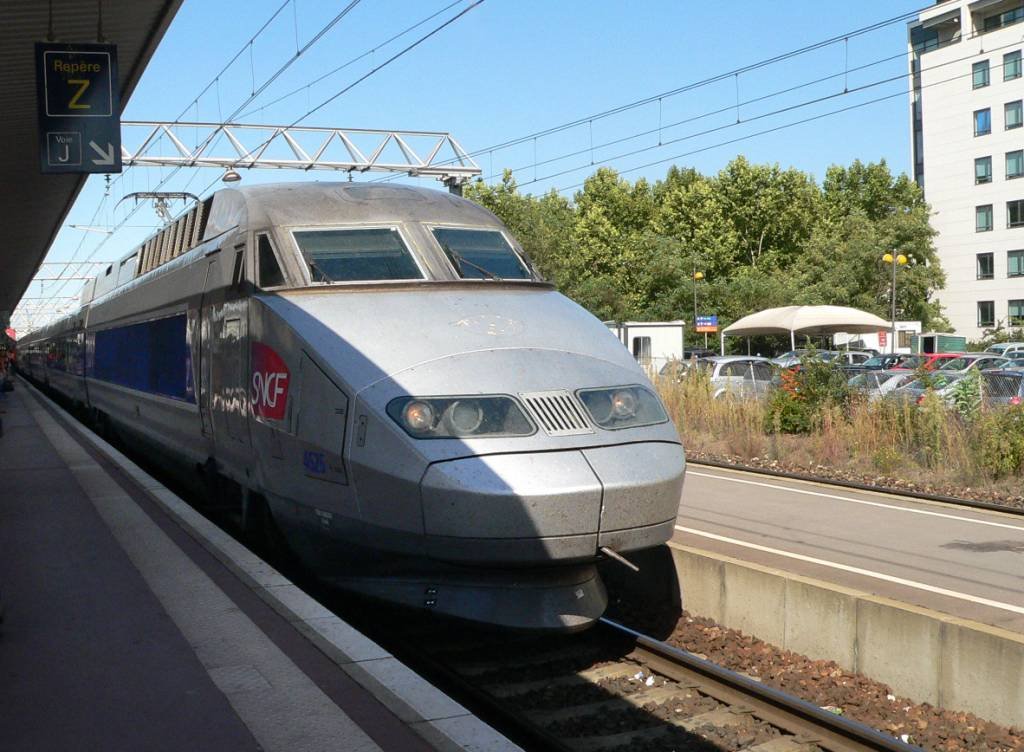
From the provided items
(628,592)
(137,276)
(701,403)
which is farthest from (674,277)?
(628,592)

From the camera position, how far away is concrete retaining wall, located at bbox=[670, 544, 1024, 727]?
6016mm

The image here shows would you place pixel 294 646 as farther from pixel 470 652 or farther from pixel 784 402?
pixel 784 402

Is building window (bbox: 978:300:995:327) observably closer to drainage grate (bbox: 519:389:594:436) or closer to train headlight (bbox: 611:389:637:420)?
train headlight (bbox: 611:389:637:420)

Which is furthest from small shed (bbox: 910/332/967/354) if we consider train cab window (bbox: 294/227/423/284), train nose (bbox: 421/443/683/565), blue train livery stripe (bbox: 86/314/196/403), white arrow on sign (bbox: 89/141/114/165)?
train nose (bbox: 421/443/683/565)

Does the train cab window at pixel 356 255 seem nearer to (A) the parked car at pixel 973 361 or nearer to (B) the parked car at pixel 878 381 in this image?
(B) the parked car at pixel 878 381

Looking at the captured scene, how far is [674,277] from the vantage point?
62.2 metres

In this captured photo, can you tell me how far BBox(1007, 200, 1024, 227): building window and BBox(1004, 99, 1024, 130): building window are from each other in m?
3.89

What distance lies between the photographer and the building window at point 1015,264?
5656cm

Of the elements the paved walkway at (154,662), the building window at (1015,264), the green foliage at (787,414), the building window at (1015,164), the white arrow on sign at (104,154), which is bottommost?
the paved walkway at (154,662)

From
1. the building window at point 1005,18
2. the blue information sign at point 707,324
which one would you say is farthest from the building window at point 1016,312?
the blue information sign at point 707,324

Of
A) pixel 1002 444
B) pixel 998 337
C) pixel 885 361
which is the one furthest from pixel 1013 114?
pixel 1002 444

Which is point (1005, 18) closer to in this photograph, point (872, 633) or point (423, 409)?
point (872, 633)

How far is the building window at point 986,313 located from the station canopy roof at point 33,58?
1930 inches

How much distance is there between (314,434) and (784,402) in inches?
489
